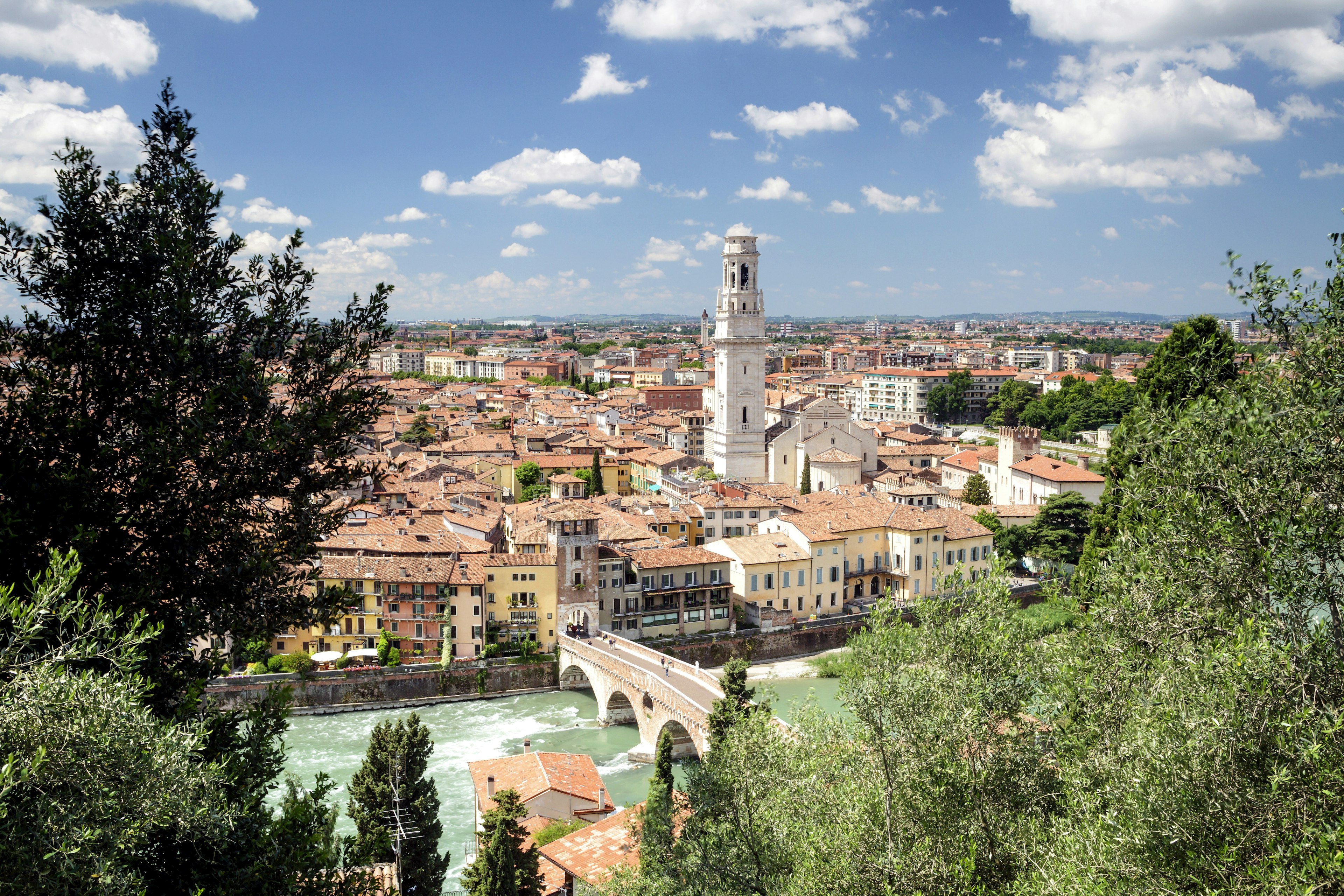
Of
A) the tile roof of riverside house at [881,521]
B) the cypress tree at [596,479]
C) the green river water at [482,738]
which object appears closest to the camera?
the green river water at [482,738]

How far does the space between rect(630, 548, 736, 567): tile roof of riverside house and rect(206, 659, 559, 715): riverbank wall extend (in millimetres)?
3414

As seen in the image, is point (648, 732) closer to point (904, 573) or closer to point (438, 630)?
point (438, 630)

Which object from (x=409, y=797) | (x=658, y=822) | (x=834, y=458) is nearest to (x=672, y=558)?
(x=409, y=797)

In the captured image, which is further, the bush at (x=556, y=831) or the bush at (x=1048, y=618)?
the bush at (x=556, y=831)

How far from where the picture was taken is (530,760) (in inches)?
657

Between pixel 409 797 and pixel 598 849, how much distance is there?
106 inches

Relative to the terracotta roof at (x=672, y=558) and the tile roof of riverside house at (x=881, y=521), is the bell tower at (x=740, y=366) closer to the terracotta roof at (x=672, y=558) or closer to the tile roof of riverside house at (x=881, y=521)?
the tile roof of riverside house at (x=881, y=521)

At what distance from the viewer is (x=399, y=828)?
12.1 m

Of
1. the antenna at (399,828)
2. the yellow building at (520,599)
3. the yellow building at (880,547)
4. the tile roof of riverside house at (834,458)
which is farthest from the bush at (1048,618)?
the tile roof of riverside house at (834,458)

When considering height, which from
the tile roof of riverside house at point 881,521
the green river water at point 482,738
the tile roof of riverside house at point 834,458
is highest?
the tile roof of riverside house at point 834,458

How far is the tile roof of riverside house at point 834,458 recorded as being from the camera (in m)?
41.2

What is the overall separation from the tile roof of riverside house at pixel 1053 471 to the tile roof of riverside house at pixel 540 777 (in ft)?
78.4

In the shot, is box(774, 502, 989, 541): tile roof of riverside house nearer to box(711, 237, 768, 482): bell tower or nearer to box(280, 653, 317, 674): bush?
box(711, 237, 768, 482): bell tower

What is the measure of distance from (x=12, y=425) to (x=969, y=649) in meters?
6.85
